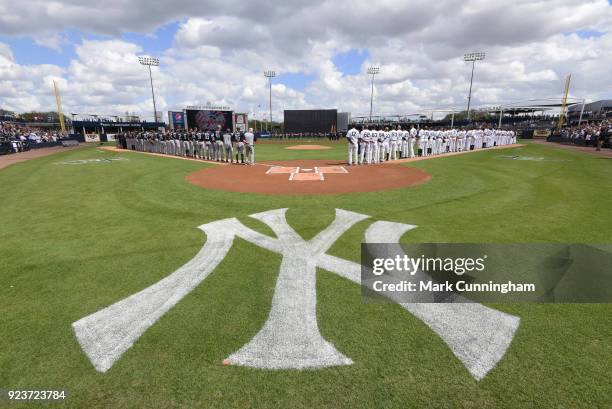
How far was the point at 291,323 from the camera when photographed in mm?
4043

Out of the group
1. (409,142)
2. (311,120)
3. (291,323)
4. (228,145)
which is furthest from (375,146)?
(311,120)

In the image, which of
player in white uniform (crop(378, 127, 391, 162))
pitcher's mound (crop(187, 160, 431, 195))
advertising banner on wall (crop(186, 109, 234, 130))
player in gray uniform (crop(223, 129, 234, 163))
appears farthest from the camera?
advertising banner on wall (crop(186, 109, 234, 130))

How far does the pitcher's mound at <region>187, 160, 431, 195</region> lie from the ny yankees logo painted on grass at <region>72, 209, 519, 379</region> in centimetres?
624

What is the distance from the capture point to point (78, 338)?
12.4ft

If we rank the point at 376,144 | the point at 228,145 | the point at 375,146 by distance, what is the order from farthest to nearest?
1. the point at 228,145
2. the point at 375,146
3. the point at 376,144

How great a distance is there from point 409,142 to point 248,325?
21862mm

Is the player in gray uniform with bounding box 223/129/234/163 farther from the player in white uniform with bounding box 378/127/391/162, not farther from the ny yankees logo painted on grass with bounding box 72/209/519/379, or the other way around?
the ny yankees logo painted on grass with bounding box 72/209/519/379

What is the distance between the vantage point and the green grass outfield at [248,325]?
9.80 feet

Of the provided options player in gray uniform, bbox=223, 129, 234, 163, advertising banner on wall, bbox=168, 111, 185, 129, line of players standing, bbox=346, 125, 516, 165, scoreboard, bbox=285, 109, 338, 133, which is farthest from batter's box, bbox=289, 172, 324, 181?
advertising banner on wall, bbox=168, 111, 185, 129

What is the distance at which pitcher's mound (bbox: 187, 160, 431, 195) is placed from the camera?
39.6 feet

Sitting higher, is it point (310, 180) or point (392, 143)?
point (392, 143)

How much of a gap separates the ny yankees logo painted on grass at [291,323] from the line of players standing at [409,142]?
45.2 feet

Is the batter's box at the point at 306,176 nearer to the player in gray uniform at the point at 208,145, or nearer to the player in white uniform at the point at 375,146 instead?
the player in white uniform at the point at 375,146

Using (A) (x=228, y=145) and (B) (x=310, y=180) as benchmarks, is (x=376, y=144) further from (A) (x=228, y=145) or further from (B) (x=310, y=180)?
(A) (x=228, y=145)
